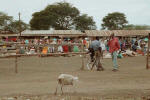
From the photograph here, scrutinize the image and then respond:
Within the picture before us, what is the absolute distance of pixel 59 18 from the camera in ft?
165

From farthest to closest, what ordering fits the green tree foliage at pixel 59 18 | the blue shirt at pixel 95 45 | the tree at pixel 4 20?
the tree at pixel 4 20 < the green tree foliage at pixel 59 18 < the blue shirt at pixel 95 45

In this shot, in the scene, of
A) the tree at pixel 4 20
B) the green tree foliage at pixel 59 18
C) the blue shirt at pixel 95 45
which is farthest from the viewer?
the tree at pixel 4 20

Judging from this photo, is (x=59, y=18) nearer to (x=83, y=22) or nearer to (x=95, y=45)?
(x=83, y=22)

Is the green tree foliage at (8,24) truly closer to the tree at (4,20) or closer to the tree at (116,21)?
the tree at (4,20)

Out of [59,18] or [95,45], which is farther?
[59,18]

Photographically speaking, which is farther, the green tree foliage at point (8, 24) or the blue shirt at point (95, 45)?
the green tree foliage at point (8, 24)

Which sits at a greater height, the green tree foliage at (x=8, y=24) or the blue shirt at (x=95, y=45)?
the green tree foliage at (x=8, y=24)

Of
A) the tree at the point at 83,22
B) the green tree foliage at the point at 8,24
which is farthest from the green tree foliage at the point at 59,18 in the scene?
the green tree foliage at the point at 8,24

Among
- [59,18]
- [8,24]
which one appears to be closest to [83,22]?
[59,18]

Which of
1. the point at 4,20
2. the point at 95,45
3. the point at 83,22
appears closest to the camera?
the point at 95,45

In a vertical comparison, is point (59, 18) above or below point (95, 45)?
above

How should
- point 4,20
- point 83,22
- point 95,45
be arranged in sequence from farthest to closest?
point 4,20
point 83,22
point 95,45

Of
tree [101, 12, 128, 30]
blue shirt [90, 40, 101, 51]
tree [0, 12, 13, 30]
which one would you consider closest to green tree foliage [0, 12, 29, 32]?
tree [0, 12, 13, 30]

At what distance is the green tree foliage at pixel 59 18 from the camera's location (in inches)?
1945
